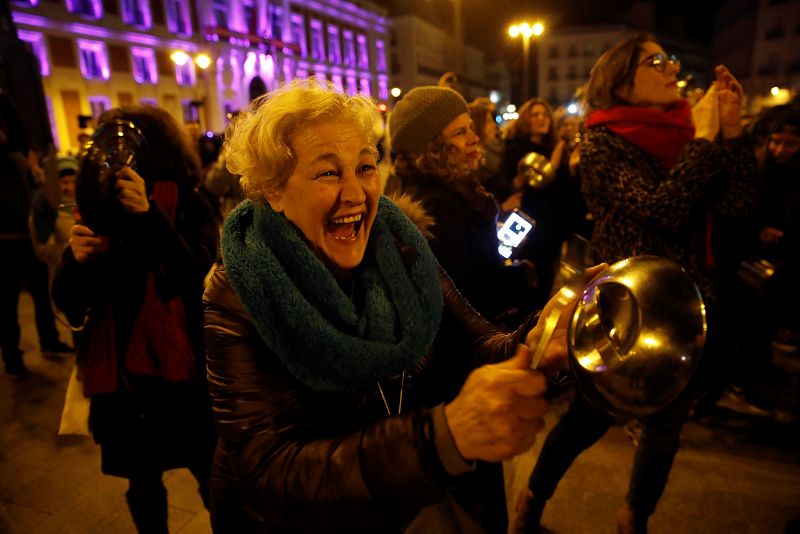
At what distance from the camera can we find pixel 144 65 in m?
30.2

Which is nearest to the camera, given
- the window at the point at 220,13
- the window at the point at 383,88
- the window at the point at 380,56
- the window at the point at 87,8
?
the window at the point at 87,8

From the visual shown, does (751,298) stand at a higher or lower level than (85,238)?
lower

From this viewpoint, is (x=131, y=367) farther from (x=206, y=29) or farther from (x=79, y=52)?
(x=206, y=29)

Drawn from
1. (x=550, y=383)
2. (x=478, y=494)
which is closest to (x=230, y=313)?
(x=550, y=383)

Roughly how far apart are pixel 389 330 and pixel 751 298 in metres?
3.76

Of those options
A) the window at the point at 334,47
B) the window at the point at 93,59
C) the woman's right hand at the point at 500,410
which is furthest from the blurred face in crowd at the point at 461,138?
the window at the point at 334,47

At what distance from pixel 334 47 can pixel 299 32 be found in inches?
214

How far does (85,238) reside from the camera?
1.92 meters

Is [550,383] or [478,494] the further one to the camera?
[478,494]

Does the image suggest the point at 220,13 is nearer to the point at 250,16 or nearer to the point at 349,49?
the point at 250,16

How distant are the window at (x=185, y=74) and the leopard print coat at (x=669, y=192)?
35.1 meters

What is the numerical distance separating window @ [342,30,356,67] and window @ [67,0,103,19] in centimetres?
2736

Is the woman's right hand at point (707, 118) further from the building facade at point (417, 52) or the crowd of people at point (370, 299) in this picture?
the building facade at point (417, 52)

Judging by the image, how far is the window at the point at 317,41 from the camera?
1833 inches
